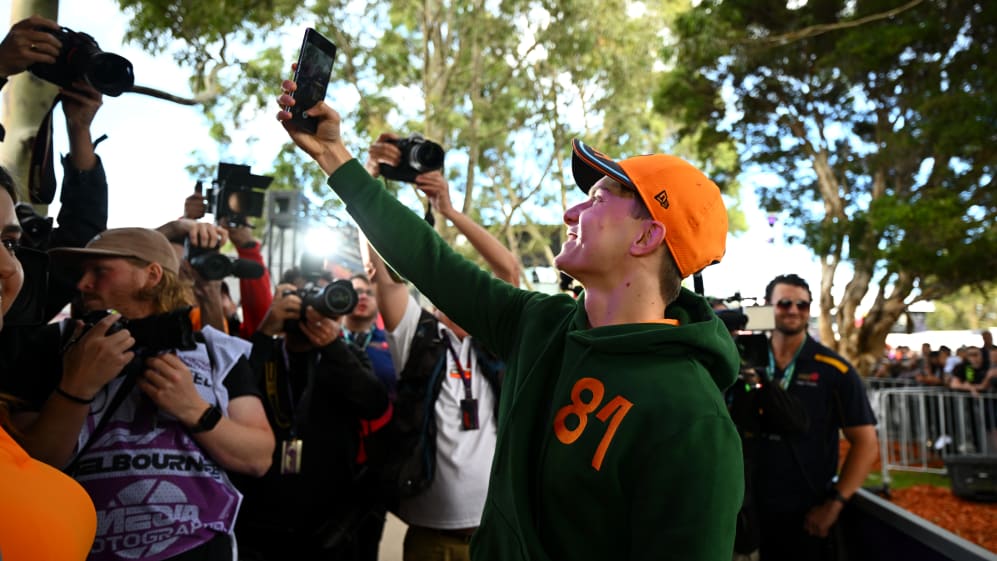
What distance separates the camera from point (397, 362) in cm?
360

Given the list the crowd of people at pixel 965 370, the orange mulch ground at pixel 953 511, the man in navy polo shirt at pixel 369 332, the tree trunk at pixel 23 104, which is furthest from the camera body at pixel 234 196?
the crowd of people at pixel 965 370

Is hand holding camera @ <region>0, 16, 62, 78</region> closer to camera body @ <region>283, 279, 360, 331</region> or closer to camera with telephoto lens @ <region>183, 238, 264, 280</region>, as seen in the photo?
camera with telephoto lens @ <region>183, 238, 264, 280</region>

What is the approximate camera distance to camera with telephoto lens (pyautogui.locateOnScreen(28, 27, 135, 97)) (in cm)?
238

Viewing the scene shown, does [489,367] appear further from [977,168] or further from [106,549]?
[977,168]

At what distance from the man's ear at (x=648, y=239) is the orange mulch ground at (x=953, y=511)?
20.0 ft

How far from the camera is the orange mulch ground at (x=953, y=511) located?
22.3 ft

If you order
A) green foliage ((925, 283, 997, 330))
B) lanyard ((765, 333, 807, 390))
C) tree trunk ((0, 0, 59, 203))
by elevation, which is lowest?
lanyard ((765, 333, 807, 390))

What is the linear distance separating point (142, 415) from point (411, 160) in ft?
4.42

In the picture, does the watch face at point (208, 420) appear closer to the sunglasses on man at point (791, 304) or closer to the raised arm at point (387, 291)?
A: the raised arm at point (387, 291)

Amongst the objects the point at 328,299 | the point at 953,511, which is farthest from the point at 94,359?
the point at 953,511

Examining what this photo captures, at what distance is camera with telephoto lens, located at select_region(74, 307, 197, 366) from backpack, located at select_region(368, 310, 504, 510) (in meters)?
1.29

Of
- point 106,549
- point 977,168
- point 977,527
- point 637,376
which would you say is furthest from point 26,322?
point 977,168

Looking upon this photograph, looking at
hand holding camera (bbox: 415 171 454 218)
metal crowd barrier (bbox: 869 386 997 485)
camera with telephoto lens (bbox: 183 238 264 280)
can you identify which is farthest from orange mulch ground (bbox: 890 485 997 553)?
camera with telephoto lens (bbox: 183 238 264 280)

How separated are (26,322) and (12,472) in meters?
0.89
